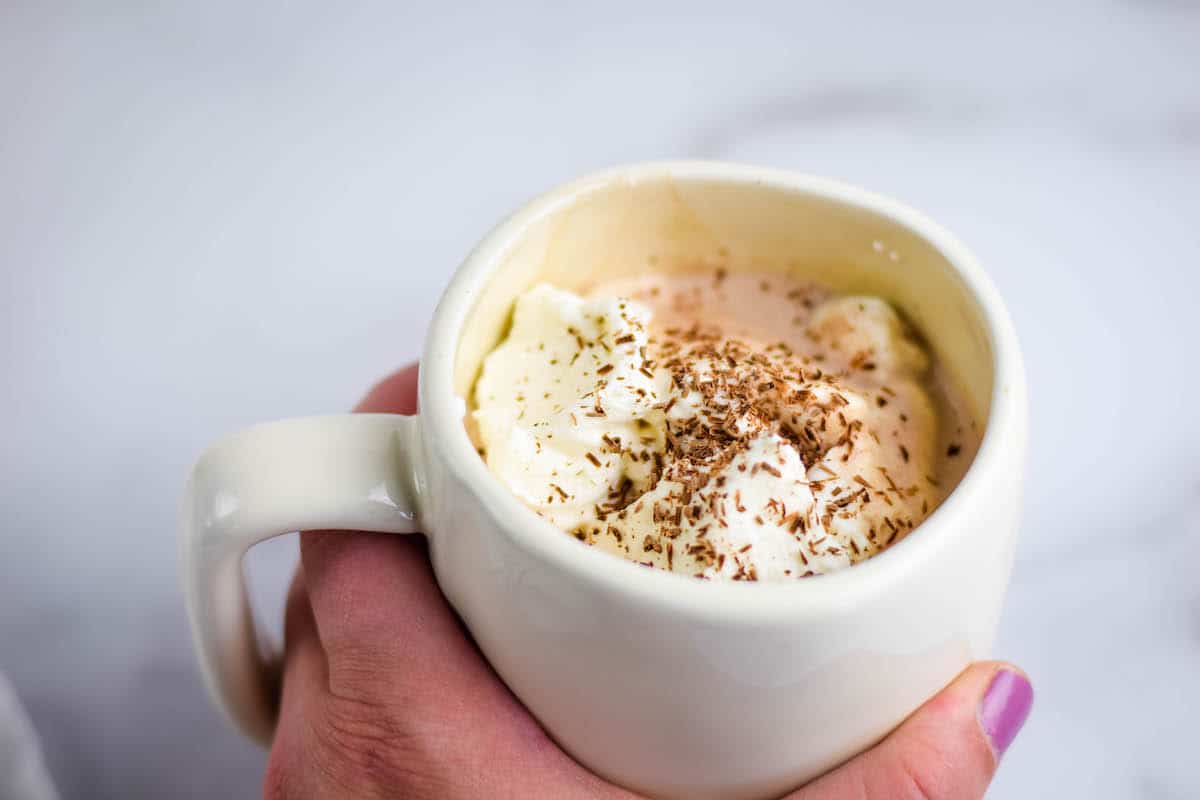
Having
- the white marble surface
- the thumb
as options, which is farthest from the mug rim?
the white marble surface

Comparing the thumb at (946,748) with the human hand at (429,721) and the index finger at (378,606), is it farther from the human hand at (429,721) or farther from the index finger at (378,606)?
the index finger at (378,606)

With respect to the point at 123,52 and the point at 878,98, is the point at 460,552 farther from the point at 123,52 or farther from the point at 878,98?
the point at 123,52

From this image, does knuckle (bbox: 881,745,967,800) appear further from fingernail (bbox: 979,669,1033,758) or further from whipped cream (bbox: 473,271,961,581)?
whipped cream (bbox: 473,271,961,581)

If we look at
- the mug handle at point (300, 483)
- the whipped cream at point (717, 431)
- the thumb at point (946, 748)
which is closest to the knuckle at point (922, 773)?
the thumb at point (946, 748)

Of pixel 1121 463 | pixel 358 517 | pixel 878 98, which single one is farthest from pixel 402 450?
pixel 878 98

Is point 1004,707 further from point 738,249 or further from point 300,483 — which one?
point 300,483

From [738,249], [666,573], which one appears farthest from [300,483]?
[738,249]

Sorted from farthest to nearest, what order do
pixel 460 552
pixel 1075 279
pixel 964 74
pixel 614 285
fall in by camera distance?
pixel 964 74 → pixel 1075 279 → pixel 614 285 → pixel 460 552
